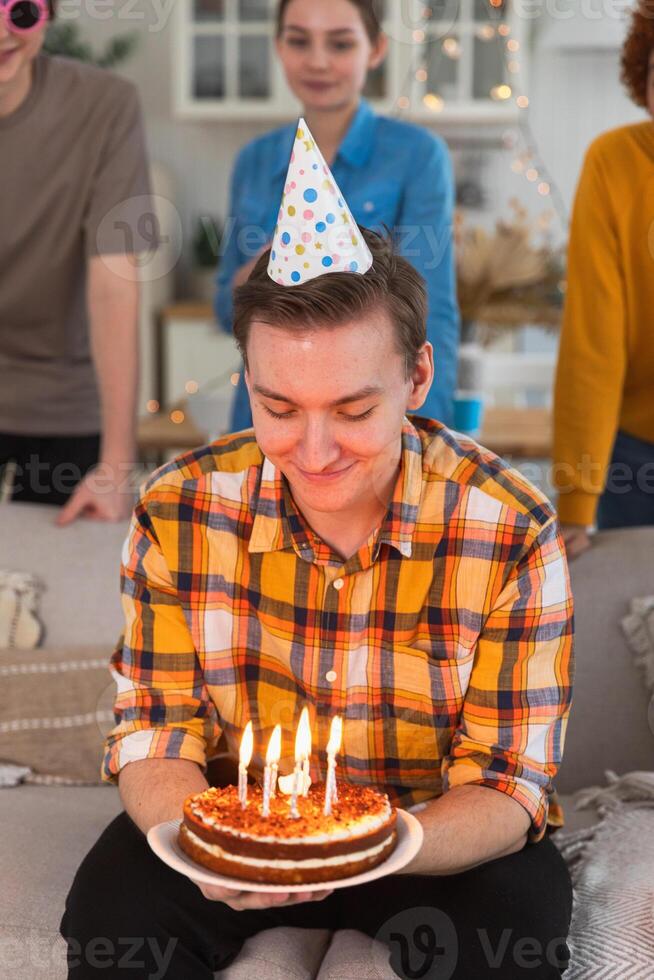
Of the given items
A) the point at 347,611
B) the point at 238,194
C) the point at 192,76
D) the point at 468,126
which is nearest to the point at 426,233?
the point at 238,194

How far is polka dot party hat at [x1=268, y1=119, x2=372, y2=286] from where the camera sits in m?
1.22

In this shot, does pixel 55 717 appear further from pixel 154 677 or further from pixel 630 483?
pixel 630 483

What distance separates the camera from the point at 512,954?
1259 millimetres

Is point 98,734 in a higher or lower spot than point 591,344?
lower

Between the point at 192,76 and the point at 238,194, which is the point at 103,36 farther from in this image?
the point at 238,194

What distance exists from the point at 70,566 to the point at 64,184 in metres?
0.70

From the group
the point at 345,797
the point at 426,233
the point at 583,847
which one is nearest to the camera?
the point at 345,797

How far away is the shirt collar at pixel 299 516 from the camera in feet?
4.55

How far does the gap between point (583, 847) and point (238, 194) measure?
1539mm

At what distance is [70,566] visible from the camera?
217 centimetres

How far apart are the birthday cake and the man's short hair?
1.56ft

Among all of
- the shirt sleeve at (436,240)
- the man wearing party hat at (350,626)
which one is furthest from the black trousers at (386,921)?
the shirt sleeve at (436,240)

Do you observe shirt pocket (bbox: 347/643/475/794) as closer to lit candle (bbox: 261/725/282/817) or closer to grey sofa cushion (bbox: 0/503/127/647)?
lit candle (bbox: 261/725/282/817)

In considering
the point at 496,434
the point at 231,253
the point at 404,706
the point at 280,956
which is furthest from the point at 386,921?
the point at 496,434
